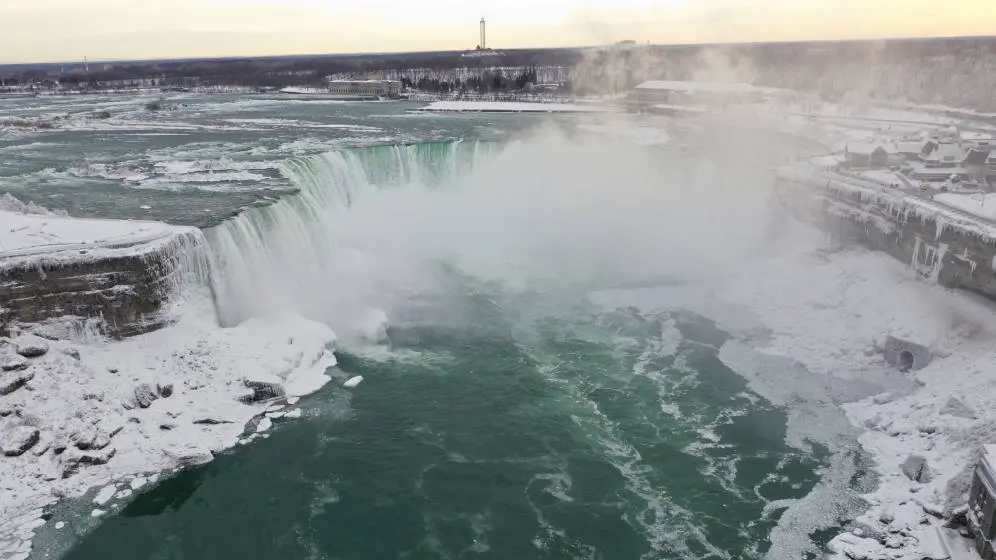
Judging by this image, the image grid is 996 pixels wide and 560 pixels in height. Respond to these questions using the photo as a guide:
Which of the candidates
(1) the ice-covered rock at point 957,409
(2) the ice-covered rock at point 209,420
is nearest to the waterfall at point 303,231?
(2) the ice-covered rock at point 209,420

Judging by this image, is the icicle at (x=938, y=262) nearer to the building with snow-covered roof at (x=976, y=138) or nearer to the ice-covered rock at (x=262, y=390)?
the building with snow-covered roof at (x=976, y=138)

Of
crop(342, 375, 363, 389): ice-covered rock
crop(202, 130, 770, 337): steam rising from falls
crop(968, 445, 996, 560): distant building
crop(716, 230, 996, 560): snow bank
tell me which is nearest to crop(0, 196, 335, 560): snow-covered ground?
crop(342, 375, 363, 389): ice-covered rock

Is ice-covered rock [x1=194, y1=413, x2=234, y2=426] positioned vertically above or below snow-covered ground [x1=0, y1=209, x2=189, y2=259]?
below

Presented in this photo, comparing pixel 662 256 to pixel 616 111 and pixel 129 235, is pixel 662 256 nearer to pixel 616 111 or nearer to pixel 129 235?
pixel 129 235

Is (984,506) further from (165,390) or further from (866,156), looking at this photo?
(866,156)

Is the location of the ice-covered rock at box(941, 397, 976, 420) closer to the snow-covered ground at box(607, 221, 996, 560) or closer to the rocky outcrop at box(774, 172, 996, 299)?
the snow-covered ground at box(607, 221, 996, 560)

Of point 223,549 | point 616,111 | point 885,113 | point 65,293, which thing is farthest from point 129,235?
point 885,113

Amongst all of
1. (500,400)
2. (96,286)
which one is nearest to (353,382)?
(500,400)
